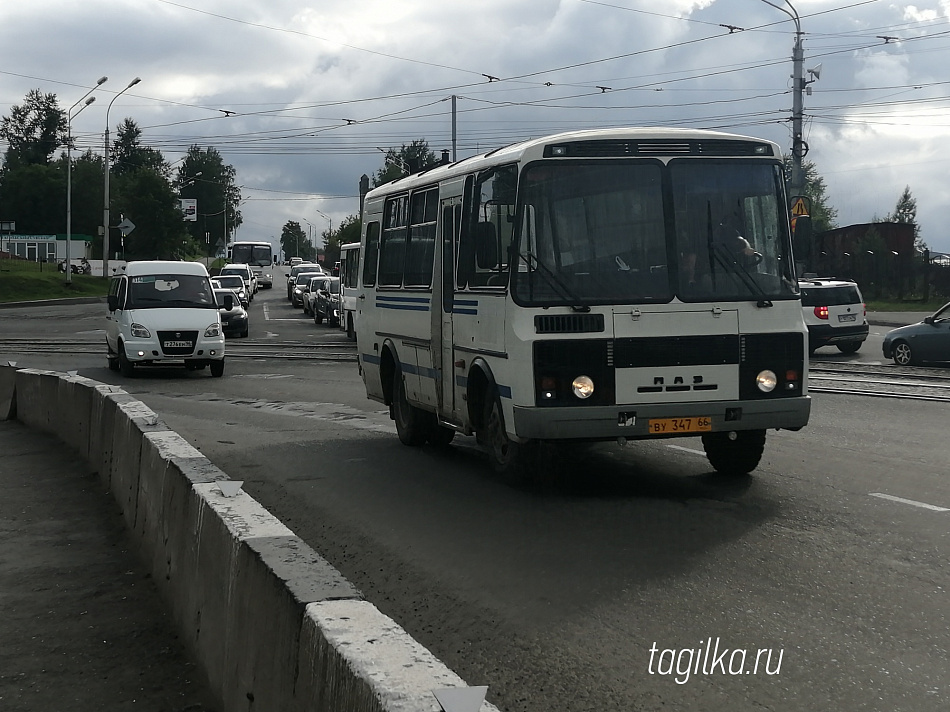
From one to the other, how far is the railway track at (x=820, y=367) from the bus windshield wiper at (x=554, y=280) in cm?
963

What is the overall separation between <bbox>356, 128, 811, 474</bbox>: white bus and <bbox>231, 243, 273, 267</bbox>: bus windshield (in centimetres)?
9889

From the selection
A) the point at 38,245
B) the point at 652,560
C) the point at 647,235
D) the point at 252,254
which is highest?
A: the point at 38,245

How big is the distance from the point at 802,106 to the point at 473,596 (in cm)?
3273

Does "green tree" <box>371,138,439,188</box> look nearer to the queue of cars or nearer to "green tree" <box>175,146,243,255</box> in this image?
"green tree" <box>175,146,243,255</box>

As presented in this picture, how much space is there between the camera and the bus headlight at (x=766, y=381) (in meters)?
9.35

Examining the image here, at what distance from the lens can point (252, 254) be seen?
4232 inches

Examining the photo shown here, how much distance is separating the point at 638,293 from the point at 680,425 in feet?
3.20

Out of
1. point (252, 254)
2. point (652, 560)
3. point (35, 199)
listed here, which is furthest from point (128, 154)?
point (652, 560)

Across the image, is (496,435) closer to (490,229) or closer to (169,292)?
(490,229)

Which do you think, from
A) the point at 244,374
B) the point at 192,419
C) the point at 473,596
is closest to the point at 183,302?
the point at 244,374

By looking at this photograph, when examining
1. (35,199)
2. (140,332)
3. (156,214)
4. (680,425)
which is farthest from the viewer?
(35,199)

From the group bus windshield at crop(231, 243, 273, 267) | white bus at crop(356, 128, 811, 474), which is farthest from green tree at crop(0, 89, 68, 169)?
white bus at crop(356, 128, 811, 474)

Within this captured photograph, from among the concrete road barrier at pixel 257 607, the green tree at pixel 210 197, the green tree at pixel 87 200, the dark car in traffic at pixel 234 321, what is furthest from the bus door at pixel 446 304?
the green tree at pixel 210 197

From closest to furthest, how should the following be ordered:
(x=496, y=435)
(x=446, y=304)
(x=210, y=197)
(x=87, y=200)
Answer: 1. (x=496, y=435)
2. (x=446, y=304)
3. (x=87, y=200)
4. (x=210, y=197)
